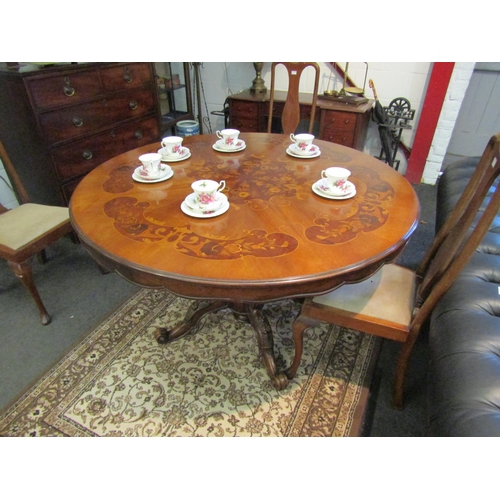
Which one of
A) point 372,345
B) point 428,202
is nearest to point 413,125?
point 428,202

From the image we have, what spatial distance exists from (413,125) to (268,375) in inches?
104

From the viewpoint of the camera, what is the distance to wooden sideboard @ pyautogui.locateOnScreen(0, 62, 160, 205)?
188cm

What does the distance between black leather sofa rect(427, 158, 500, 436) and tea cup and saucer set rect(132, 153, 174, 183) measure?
1122 mm

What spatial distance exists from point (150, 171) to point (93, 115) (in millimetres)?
1240

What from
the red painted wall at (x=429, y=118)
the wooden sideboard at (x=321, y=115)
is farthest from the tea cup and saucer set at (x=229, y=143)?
the red painted wall at (x=429, y=118)

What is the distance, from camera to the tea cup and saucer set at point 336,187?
1.18 metres

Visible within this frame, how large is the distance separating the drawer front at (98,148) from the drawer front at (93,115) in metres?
0.06

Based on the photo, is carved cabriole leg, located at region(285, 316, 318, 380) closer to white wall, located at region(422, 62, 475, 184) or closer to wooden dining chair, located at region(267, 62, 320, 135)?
wooden dining chair, located at region(267, 62, 320, 135)

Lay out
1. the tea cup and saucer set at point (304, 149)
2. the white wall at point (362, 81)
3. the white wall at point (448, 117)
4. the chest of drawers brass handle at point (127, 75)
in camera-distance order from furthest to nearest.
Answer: the white wall at point (362, 81)
the white wall at point (448, 117)
the chest of drawers brass handle at point (127, 75)
the tea cup and saucer set at point (304, 149)

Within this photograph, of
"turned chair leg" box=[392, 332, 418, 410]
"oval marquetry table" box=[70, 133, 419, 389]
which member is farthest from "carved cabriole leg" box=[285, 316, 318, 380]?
"turned chair leg" box=[392, 332, 418, 410]

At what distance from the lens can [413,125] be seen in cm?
299

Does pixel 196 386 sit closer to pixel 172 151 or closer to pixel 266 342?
pixel 266 342

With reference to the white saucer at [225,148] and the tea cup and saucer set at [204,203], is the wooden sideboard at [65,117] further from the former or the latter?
the tea cup and saucer set at [204,203]

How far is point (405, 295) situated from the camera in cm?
125
